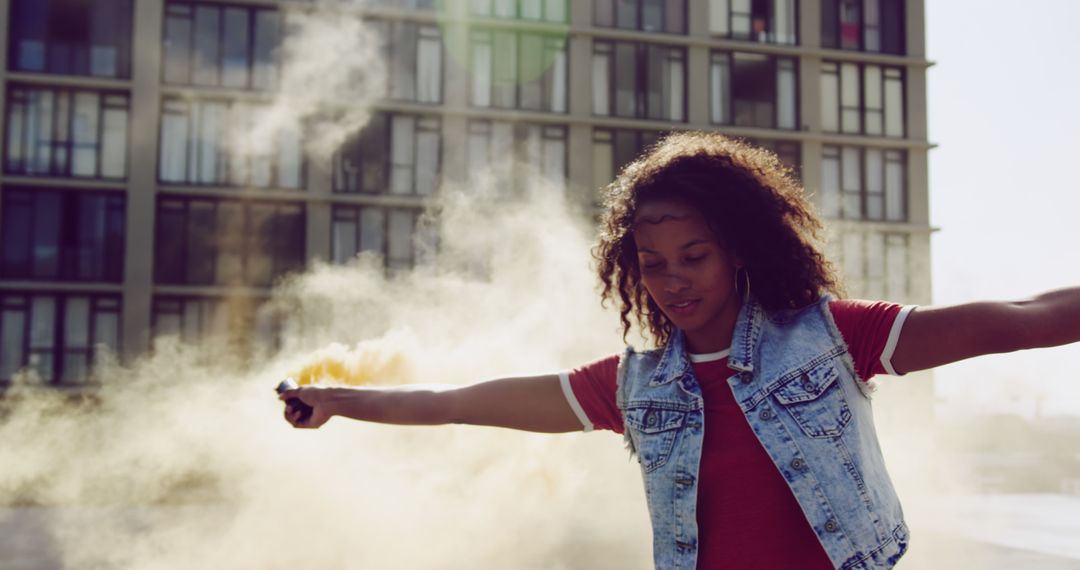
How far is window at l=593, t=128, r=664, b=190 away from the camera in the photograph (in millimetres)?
23656

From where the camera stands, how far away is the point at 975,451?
25062 millimetres

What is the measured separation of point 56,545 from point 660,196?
10620mm

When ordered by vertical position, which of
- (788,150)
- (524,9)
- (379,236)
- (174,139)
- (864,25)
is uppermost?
(864,25)

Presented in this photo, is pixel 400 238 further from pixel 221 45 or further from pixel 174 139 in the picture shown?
pixel 221 45

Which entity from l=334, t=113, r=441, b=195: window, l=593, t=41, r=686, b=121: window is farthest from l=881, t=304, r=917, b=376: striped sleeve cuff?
l=593, t=41, r=686, b=121: window

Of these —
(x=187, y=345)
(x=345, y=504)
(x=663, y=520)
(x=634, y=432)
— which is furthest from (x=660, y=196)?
(x=187, y=345)

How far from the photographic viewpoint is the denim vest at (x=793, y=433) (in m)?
1.94

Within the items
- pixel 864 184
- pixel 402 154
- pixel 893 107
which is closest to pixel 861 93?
pixel 893 107

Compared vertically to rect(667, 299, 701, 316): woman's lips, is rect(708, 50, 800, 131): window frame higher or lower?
higher

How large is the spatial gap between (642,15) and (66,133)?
13147 mm

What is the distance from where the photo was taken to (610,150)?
78.1ft

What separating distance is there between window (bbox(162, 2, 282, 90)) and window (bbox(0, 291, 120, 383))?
5.06 metres

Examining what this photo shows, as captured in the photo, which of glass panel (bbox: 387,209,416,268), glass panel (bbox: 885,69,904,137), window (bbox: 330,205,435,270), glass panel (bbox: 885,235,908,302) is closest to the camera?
window (bbox: 330,205,435,270)

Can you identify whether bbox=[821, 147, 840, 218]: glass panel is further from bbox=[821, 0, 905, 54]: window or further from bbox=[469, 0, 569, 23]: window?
bbox=[469, 0, 569, 23]: window
